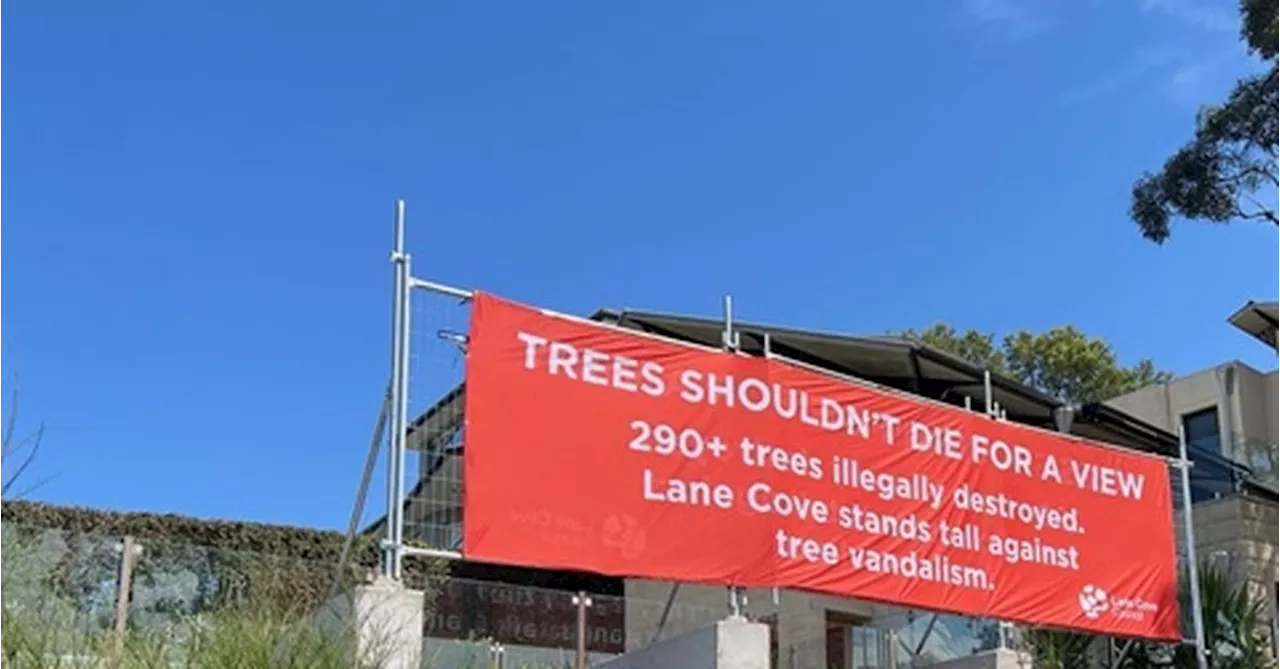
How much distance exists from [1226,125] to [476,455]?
54.1 ft

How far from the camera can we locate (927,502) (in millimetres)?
10742

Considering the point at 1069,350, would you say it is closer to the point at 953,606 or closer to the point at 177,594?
the point at 953,606

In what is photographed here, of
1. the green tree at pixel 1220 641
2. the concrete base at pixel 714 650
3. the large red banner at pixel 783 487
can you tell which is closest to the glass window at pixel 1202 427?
the green tree at pixel 1220 641

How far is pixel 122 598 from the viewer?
27.1ft

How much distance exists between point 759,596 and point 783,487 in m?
6.86

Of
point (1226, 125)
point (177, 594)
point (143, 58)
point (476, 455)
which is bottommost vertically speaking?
point (177, 594)

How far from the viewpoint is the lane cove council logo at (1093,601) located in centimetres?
1155

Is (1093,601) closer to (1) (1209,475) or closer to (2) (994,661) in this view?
(2) (994,661)

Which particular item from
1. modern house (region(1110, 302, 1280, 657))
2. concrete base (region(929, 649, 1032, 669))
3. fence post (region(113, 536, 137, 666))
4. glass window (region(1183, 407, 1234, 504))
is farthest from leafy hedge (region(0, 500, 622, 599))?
glass window (region(1183, 407, 1234, 504))

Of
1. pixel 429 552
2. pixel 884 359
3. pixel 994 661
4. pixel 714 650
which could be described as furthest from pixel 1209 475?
pixel 429 552

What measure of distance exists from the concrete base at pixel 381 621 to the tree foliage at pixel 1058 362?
102 feet

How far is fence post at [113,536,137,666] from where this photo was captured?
21.0 feet

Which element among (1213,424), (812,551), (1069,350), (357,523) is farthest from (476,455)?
(1069,350)

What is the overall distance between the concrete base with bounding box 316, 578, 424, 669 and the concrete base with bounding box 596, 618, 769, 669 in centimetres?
182
